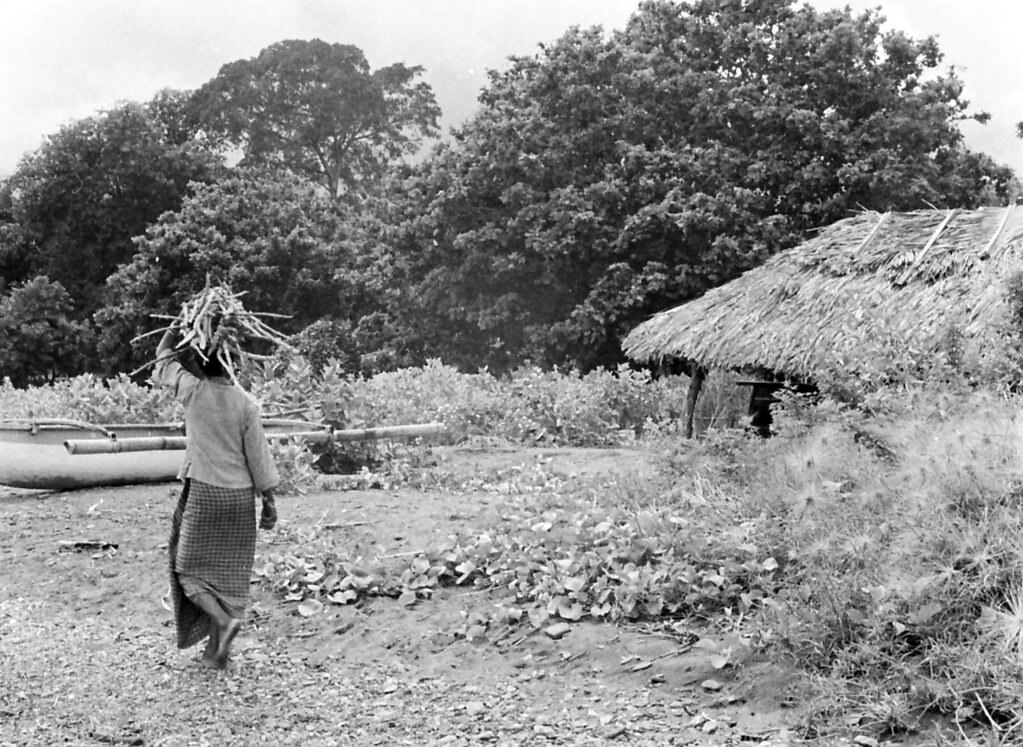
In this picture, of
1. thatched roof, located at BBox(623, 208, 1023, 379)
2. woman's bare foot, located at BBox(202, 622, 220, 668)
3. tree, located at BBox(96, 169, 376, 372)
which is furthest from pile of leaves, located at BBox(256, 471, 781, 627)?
tree, located at BBox(96, 169, 376, 372)

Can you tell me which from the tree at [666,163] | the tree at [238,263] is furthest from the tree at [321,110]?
the tree at [666,163]

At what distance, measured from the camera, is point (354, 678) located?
4996mm

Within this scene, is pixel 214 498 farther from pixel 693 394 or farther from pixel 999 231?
pixel 693 394

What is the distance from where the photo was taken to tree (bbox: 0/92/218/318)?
94.3 feet

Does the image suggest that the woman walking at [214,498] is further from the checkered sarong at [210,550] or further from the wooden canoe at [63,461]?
the wooden canoe at [63,461]

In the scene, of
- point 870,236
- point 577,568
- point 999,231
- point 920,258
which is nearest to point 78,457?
point 577,568

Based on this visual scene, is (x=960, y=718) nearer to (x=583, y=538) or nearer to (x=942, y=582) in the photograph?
(x=942, y=582)

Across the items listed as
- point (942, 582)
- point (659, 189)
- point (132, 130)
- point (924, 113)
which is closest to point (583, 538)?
point (942, 582)

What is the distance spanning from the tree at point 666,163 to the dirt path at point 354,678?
1475 centimetres

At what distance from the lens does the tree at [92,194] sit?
1132 inches

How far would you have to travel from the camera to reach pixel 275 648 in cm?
548

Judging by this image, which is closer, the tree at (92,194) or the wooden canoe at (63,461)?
the wooden canoe at (63,461)

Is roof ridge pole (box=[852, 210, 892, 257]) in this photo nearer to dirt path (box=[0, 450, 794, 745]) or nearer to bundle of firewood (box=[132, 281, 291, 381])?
dirt path (box=[0, 450, 794, 745])

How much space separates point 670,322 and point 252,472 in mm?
9733
